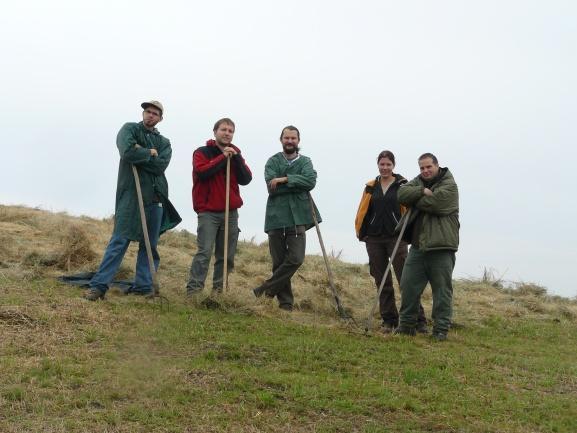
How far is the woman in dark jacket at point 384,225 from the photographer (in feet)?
28.6

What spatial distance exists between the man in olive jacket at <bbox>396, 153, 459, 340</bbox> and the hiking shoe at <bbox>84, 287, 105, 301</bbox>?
3.46 metres

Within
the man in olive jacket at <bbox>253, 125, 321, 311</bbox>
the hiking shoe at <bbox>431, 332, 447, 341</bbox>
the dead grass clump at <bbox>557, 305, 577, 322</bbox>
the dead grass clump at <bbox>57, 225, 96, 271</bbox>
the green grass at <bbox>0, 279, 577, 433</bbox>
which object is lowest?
the green grass at <bbox>0, 279, 577, 433</bbox>

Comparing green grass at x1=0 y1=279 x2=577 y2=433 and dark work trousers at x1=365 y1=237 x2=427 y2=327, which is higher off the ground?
dark work trousers at x1=365 y1=237 x2=427 y2=327

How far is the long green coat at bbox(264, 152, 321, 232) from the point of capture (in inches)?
344

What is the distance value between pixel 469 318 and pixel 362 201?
300cm

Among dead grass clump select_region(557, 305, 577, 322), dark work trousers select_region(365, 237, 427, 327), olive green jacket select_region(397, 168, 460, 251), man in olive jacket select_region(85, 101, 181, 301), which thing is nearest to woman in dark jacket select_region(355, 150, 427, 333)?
dark work trousers select_region(365, 237, 427, 327)

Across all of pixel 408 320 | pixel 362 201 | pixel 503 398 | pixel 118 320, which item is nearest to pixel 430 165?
pixel 362 201

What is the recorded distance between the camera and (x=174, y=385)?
5176mm

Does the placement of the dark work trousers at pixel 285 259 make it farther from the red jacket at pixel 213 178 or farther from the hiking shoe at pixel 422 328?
the hiking shoe at pixel 422 328

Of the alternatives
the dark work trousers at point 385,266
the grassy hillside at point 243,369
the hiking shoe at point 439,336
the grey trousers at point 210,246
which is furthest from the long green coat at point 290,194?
the hiking shoe at point 439,336

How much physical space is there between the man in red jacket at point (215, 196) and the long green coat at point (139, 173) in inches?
16.4

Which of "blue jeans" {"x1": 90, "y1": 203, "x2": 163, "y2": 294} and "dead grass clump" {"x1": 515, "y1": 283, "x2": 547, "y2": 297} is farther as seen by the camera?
"dead grass clump" {"x1": 515, "y1": 283, "x2": 547, "y2": 297}

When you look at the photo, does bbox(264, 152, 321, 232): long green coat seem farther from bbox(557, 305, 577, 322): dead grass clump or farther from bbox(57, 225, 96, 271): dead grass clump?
bbox(557, 305, 577, 322): dead grass clump

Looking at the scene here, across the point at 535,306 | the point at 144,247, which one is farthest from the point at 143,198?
the point at 535,306
